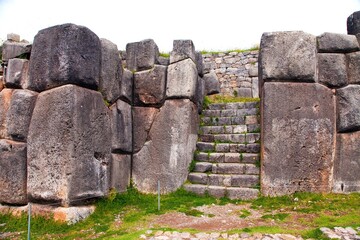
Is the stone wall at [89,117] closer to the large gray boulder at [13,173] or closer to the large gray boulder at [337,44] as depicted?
the large gray boulder at [13,173]

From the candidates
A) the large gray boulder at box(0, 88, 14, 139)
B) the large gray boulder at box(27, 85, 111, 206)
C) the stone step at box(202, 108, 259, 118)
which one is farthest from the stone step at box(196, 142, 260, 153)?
the large gray boulder at box(0, 88, 14, 139)

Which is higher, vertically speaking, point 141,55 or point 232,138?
point 141,55

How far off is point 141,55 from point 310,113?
12.8 ft

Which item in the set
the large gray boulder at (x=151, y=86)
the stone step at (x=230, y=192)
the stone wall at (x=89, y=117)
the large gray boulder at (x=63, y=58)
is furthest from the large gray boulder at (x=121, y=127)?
the stone step at (x=230, y=192)

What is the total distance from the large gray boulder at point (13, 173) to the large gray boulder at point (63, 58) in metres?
1.14

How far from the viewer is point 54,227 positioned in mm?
4879

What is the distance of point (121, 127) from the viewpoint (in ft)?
21.8

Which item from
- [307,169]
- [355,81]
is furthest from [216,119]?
[355,81]

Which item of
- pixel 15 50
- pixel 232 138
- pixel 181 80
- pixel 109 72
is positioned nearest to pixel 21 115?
pixel 15 50

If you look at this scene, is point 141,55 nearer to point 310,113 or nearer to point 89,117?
point 89,117

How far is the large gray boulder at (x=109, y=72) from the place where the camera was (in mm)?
6039

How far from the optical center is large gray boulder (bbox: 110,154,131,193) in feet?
20.6

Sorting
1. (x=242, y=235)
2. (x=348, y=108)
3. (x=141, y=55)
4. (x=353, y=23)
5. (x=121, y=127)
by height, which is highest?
(x=353, y=23)

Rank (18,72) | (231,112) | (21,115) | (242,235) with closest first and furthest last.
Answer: (242,235) < (21,115) < (18,72) < (231,112)
